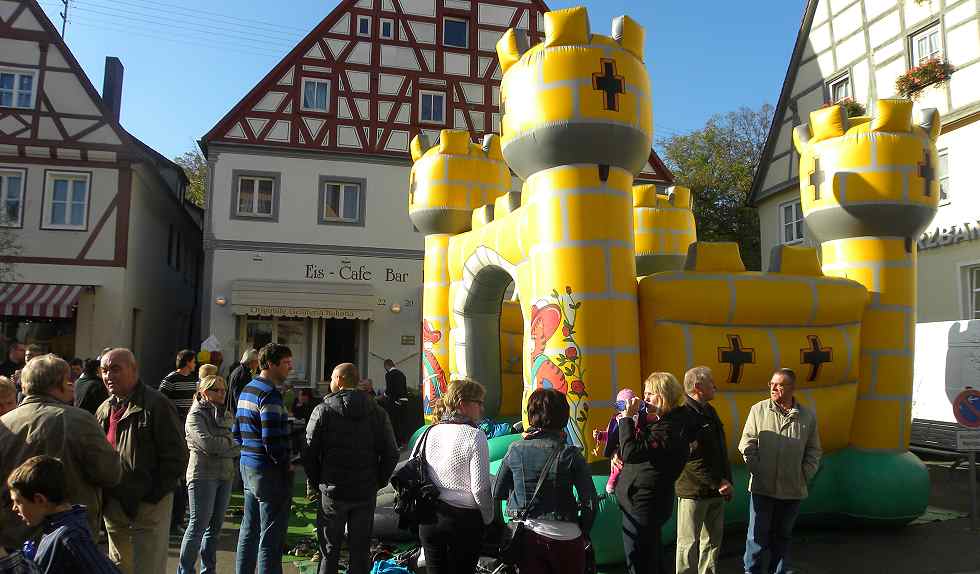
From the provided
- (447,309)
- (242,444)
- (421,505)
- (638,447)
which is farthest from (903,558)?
(447,309)

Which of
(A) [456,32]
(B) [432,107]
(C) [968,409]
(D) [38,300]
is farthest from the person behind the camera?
(A) [456,32]

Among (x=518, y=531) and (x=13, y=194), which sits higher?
(x=13, y=194)

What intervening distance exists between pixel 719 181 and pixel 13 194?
20869 millimetres

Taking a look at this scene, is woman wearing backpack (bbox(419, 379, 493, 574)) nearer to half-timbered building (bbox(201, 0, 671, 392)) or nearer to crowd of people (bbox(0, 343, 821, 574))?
crowd of people (bbox(0, 343, 821, 574))

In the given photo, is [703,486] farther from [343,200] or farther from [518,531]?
[343,200]

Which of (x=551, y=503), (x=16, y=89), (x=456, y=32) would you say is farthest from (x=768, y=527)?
(x=16, y=89)

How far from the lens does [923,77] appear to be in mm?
13375

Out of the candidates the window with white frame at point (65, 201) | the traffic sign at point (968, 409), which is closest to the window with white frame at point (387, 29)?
the window with white frame at point (65, 201)

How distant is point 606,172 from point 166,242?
16175 millimetres

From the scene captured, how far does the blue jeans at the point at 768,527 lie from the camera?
4.71m

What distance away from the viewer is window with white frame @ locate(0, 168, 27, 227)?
15133 mm

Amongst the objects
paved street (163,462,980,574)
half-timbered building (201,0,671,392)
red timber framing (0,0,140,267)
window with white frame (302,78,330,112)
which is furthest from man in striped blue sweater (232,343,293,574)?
window with white frame (302,78,330,112)

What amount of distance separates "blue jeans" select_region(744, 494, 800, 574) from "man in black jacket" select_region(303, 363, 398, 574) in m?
2.31

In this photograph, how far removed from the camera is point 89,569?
2.46 metres
